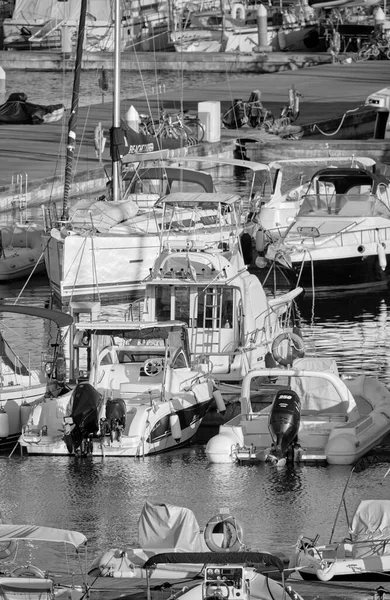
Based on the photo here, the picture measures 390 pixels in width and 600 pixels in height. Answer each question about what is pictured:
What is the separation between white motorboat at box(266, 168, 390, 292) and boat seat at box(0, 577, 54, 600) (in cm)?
1965

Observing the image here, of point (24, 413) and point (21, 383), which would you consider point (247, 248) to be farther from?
point (24, 413)

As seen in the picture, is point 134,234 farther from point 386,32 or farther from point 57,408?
point 386,32

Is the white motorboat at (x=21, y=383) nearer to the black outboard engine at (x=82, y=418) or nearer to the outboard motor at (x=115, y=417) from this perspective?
the black outboard engine at (x=82, y=418)

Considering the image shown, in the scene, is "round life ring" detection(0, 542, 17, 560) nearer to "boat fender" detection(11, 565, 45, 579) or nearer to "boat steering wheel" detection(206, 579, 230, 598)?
"boat fender" detection(11, 565, 45, 579)

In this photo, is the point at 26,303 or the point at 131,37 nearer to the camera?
the point at 26,303

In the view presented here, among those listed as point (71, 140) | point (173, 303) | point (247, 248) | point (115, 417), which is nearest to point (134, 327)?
point (115, 417)

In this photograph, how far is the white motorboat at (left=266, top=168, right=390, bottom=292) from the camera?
33062mm

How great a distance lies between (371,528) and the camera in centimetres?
1523

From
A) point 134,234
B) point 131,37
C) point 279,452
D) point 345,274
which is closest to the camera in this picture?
point 279,452

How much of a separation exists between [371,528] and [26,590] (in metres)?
3.82

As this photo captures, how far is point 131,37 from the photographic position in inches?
3061

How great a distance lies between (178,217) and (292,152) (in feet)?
49.6

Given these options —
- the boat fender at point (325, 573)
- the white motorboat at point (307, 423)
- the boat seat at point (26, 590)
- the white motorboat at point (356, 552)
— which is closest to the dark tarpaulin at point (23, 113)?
the white motorboat at point (307, 423)

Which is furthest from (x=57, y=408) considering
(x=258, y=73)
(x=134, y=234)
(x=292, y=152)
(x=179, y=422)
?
(x=258, y=73)
